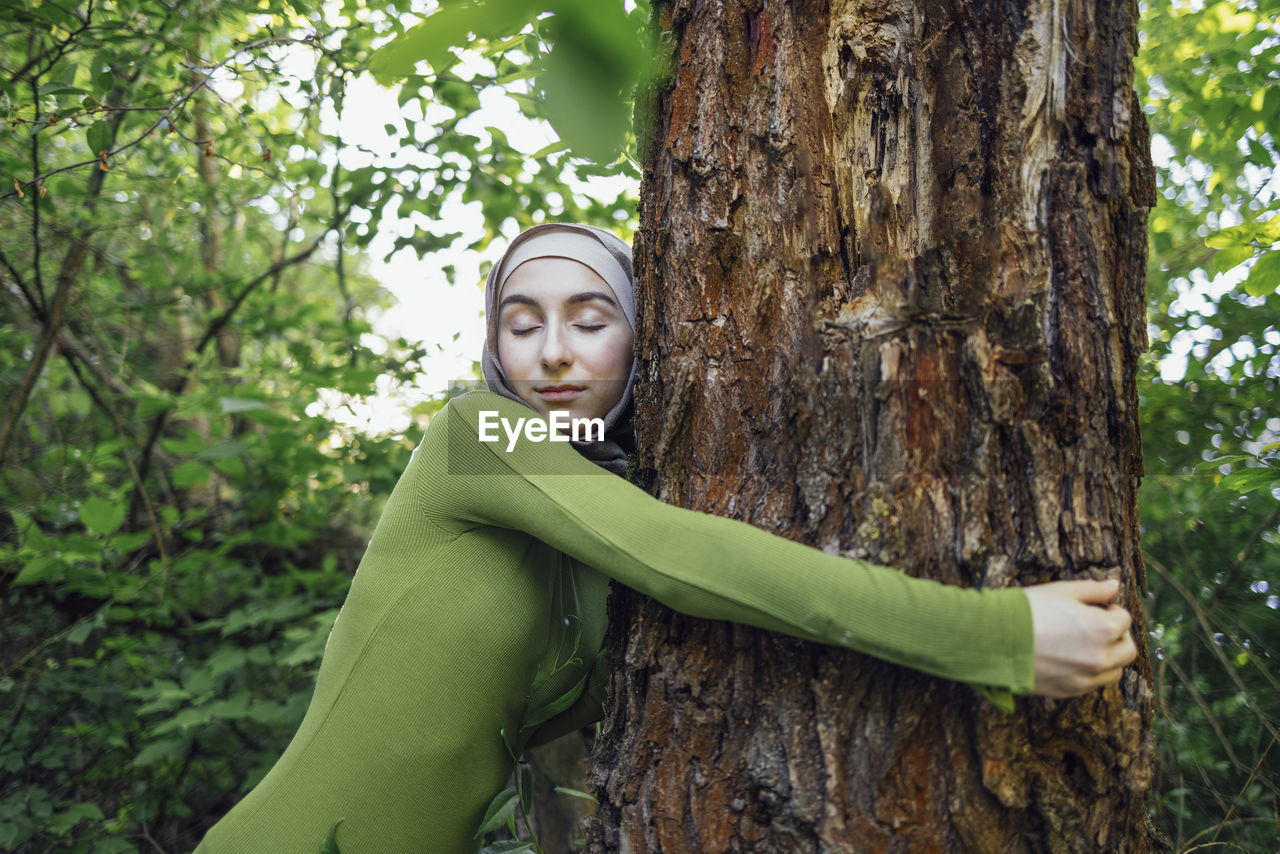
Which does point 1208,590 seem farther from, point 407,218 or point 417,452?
point 407,218

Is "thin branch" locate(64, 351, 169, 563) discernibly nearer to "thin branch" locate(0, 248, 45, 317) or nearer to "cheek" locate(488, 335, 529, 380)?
"thin branch" locate(0, 248, 45, 317)

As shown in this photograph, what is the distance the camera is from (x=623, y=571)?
3.85ft

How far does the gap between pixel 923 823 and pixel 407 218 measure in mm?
3052

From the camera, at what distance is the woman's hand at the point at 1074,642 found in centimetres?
100

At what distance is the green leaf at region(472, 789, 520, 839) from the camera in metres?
1.45

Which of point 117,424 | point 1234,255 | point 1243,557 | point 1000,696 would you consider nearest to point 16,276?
point 117,424

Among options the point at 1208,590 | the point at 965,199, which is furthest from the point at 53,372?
the point at 1208,590

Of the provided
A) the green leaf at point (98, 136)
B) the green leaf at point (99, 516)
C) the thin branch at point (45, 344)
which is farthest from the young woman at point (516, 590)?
the thin branch at point (45, 344)

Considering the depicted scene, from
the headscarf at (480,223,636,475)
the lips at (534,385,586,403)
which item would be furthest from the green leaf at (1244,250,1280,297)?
the lips at (534,385,586,403)

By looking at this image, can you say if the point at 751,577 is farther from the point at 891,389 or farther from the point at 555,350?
the point at 555,350

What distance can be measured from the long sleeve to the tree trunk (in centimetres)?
9

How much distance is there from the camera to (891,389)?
1.13 m

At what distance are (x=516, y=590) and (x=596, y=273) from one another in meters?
0.66

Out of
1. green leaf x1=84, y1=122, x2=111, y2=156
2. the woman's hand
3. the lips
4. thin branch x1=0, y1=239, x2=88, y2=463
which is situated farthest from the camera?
Answer: thin branch x1=0, y1=239, x2=88, y2=463
